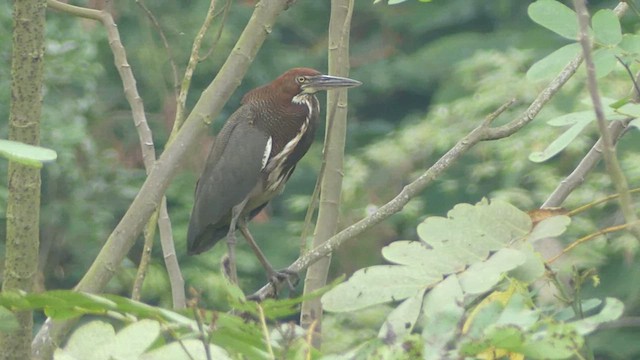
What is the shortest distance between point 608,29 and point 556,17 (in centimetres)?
6

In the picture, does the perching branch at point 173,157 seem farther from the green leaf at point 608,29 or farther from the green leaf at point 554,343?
the green leaf at point 554,343

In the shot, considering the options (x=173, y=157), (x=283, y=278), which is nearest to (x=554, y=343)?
(x=173, y=157)

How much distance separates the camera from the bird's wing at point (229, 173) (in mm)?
3285

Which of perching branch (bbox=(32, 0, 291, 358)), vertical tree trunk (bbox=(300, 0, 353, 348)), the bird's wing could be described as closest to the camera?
perching branch (bbox=(32, 0, 291, 358))

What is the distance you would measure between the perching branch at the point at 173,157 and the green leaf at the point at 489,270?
2.62 ft

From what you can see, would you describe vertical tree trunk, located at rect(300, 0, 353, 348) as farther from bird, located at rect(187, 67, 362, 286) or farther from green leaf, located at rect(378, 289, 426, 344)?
green leaf, located at rect(378, 289, 426, 344)

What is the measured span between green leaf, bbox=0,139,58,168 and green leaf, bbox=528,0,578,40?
0.46 m

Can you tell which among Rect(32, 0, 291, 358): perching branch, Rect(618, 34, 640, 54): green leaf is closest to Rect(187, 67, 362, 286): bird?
Rect(32, 0, 291, 358): perching branch

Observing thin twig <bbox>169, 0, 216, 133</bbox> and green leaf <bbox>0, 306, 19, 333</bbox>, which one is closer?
green leaf <bbox>0, 306, 19, 333</bbox>

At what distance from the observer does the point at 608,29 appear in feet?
3.60

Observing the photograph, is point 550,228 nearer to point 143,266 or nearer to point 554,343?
point 554,343

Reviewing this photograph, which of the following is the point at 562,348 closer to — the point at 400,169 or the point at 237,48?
the point at 237,48

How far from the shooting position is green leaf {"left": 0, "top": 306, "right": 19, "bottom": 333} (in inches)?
31.9

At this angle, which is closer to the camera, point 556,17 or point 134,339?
point 134,339
